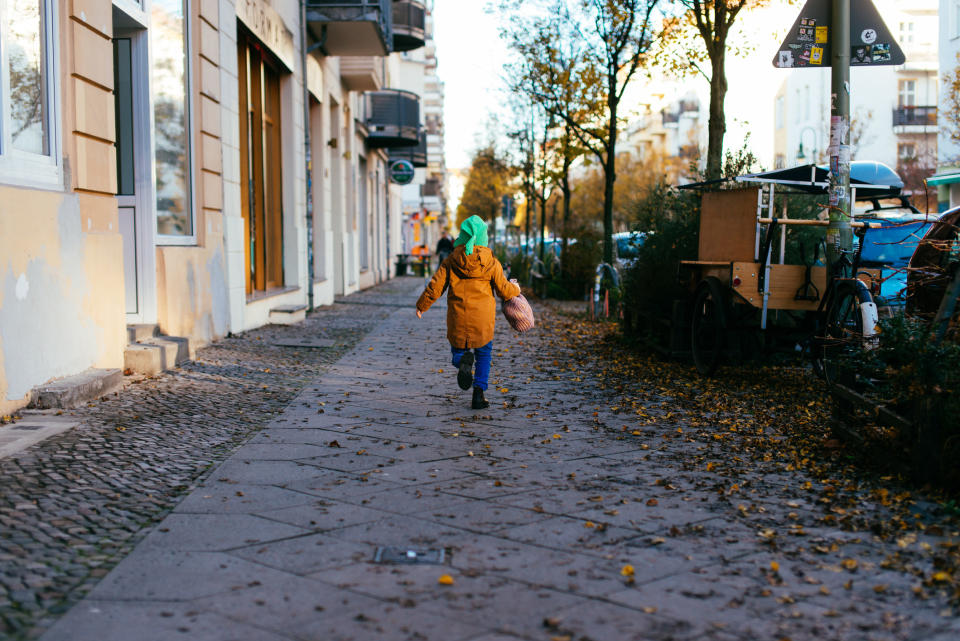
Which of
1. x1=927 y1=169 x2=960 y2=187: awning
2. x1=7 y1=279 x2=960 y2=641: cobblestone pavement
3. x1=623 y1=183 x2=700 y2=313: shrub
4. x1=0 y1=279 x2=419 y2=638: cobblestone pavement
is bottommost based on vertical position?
x1=7 y1=279 x2=960 y2=641: cobblestone pavement

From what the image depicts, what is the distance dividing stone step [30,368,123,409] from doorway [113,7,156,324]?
1982mm

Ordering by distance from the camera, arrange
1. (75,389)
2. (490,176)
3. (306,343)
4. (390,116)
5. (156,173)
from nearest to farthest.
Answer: (75,389)
(156,173)
(306,343)
(390,116)
(490,176)

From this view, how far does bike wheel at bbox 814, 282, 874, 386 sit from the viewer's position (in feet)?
21.8

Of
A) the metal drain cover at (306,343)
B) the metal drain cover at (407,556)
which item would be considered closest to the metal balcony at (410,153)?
the metal drain cover at (306,343)

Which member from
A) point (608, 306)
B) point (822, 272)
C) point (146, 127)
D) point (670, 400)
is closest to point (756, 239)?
point (822, 272)

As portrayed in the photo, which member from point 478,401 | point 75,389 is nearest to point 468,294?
point 478,401

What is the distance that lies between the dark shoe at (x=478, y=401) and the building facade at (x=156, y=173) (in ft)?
9.66

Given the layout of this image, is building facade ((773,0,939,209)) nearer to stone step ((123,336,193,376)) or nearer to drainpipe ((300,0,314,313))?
drainpipe ((300,0,314,313))

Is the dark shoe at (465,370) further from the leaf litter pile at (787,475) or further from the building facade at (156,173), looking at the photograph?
the building facade at (156,173)

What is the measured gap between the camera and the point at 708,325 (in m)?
9.09

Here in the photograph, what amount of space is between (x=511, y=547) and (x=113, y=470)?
2.38 meters

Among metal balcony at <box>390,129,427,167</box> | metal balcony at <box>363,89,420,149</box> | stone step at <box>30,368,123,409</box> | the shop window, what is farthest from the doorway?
metal balcony at <box>390,129,427,167</box>

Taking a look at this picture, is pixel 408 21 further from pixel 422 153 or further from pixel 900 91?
pixel 900 91

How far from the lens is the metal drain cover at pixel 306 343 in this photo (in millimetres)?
11617
